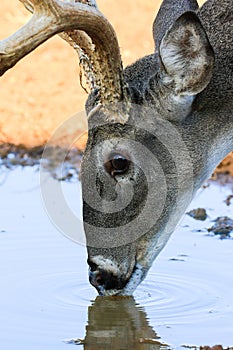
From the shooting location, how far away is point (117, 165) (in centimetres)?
705

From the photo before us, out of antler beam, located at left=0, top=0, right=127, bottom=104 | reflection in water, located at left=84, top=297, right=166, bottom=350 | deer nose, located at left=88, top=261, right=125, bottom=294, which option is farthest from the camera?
deer nose, located at left=88, top=261, right=125, bottom=294

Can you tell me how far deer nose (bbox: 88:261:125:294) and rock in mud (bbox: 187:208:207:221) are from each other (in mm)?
2836

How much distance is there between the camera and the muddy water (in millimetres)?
6832

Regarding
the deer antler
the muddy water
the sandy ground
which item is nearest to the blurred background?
the sandy ground

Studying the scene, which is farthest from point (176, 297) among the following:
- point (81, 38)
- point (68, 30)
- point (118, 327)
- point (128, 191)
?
point (68, 30)

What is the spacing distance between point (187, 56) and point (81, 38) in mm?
655

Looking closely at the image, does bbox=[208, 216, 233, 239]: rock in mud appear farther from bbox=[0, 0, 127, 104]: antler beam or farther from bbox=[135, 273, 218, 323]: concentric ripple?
bbox=[0, 0, 127, 104]: antler beam

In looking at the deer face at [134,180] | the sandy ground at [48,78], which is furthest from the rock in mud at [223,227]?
the sandy ground at [48,78]

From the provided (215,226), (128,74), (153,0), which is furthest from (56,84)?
(128,74)

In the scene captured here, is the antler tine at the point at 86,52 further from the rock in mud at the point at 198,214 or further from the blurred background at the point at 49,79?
the blurred background at the point at 49,79

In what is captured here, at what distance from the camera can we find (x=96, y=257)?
7129 millimetres

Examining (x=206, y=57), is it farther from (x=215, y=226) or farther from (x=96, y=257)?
(x=215, y=226)

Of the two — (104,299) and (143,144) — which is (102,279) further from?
(143,144)

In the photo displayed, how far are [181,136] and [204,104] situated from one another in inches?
9.7
